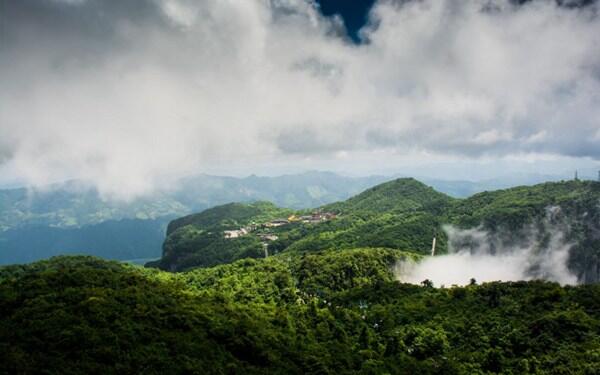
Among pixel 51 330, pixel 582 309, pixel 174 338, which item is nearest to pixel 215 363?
pixel 174 338

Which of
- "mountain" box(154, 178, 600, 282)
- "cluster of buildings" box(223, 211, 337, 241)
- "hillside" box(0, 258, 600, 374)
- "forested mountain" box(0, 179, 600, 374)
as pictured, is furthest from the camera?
"cluster of buildings" box(223, 211, 337, 241)

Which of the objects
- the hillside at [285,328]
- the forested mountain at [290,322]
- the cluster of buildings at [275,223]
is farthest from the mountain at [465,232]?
the hillside at [285,328]

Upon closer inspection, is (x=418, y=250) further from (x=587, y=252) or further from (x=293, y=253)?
(x=587, y=252)

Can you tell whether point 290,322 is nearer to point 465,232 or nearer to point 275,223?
point 465,232

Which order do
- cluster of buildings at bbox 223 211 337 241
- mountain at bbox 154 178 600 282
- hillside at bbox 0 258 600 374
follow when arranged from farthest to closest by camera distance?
cluster of buildings at bbox 223 211 337 241
mountain at bbox 154 178 600 282
hillside at bbox 0 258 600 374

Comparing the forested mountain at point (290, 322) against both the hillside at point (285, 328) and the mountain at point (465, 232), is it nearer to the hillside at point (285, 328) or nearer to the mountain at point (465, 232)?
the hillside at point (285, 328)

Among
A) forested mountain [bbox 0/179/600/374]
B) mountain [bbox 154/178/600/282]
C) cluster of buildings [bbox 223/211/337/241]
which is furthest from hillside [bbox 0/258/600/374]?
cluster of buildings [bbox 223/211/337/241]

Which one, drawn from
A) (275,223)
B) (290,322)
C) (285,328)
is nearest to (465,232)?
(275,223)

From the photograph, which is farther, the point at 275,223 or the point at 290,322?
the point at 275,223

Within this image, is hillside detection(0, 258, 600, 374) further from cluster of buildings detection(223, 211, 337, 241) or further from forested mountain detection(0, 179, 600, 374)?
cluster of buildings detection(223, 211, 337, 241)

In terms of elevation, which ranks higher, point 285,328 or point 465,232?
point 285,328
